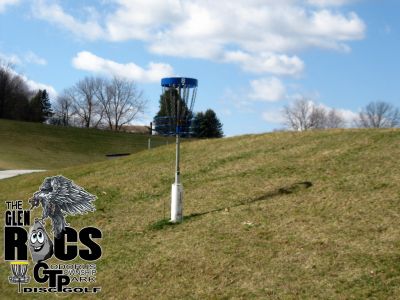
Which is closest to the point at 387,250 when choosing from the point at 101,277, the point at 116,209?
the point at 101,277

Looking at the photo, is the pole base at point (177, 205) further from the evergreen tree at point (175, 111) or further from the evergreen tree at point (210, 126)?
the evergreen tree at point (210, 126)

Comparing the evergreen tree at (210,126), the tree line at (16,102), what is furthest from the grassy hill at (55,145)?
the tree line at (16,102)

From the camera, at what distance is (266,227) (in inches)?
316

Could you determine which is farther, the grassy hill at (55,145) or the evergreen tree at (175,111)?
the grassy hill at (55,145)

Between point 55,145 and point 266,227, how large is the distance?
49568 mm

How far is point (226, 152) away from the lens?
15.3m

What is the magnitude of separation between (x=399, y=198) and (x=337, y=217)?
3.90 ft

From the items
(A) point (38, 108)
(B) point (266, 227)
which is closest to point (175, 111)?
(B) point (266, 227)

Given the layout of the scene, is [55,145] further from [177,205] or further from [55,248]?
[177,205]

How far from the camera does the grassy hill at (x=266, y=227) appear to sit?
623 centimetres

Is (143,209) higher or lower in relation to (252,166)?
lower

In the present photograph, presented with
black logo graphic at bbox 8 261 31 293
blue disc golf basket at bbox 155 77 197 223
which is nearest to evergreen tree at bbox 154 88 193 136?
blue disc golf basket at bbox 155 77 197 223

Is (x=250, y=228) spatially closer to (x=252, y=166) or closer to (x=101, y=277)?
(x=101, y=277)

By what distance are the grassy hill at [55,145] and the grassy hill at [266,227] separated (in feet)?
88.6
